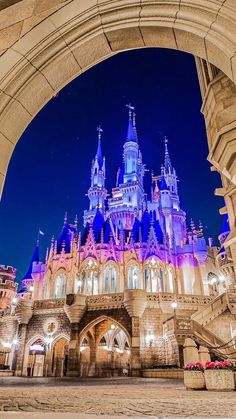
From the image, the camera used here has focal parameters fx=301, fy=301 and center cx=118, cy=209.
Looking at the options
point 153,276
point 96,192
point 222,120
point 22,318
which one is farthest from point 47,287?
point 222,120

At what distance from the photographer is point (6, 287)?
43.9m

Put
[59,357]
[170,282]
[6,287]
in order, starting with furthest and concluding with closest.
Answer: [6,287]
[170,282]
[59,357]

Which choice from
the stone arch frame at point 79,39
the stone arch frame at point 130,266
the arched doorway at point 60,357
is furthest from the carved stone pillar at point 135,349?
the stone arch frame at point 79,39

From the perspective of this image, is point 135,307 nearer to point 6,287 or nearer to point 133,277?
A: point 133,277

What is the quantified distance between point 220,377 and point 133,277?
96.4 feet

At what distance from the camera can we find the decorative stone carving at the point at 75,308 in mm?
26078

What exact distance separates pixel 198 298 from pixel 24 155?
85482 millimetres

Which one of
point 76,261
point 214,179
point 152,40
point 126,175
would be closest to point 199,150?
point 214,179

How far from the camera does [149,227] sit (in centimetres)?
4247

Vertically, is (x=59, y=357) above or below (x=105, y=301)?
below

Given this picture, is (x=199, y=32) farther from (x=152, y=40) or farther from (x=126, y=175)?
(x=126, y=175)

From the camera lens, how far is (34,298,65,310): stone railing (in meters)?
28.1

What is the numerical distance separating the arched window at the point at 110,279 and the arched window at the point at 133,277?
1.89 metres

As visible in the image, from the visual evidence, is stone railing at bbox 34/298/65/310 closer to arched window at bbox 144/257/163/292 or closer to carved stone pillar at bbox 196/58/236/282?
arched window at bbox 144/257/163/292
